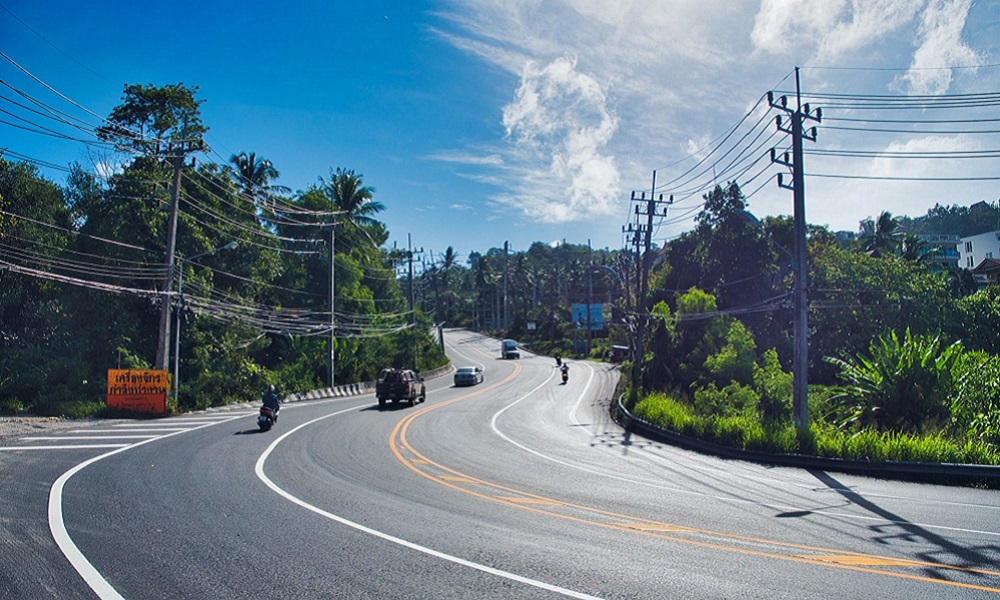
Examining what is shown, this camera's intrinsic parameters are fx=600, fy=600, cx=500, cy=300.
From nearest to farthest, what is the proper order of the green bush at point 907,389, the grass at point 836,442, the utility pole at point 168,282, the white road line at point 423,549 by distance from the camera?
the white road line at point 423,549, the grass at point 836,442, the green bush at point 907,389, the utility pole at point 168,282

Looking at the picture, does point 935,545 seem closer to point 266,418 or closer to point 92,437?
point 266,418

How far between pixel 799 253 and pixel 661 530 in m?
12.5

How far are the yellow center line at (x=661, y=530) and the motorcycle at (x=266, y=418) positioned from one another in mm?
8436

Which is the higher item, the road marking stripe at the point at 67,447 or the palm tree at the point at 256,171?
the palm tree at the point at 256,171

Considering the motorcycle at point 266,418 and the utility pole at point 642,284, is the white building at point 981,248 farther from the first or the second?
the motorcycle at point 266,418

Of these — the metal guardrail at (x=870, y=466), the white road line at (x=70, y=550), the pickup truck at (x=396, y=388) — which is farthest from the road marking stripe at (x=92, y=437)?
the metal guardrail at (x=870, y=466)

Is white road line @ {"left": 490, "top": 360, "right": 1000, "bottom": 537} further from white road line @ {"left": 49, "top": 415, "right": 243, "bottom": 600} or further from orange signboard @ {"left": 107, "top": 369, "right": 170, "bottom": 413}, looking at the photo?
orange signboard @ {"left": 107, "top": 369, "right": 170, "bottom": 413}

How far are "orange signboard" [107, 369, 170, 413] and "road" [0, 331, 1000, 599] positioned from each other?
33.2 ft

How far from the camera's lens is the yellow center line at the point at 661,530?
21.5 feet

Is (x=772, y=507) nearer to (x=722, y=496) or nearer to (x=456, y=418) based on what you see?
(x=722, y=496)

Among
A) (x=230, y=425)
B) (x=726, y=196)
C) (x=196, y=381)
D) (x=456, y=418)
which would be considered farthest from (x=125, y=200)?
(x=726, y=196)

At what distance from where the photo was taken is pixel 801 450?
51.5ft

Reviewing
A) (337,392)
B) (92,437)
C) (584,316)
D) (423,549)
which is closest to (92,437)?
(92,437)

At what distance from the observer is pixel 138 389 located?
26406 mm
